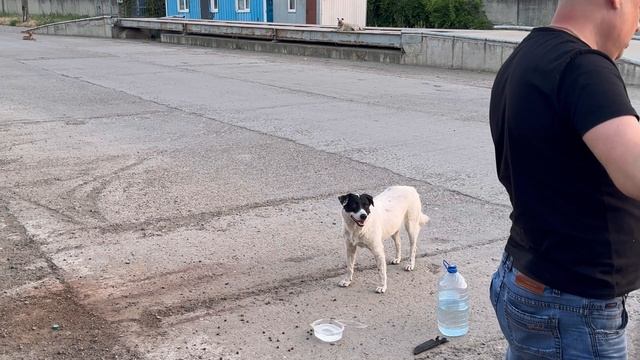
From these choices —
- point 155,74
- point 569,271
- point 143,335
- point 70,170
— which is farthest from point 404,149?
point 155,74

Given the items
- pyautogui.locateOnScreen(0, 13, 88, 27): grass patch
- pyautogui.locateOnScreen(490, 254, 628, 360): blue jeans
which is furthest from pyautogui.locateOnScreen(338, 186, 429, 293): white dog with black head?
pyautogui.locateOnScreen(0, 13, 88, 27): grass patch

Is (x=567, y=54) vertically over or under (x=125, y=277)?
over

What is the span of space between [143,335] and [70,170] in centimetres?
441

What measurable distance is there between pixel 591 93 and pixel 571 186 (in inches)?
11.0

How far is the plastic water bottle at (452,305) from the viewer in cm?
399

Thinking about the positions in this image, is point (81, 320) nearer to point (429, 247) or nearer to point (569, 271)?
point (429, 247)

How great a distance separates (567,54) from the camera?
1727 mm

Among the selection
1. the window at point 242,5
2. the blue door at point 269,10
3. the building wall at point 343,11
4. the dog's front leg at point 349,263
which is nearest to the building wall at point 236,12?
the window at point 242,5

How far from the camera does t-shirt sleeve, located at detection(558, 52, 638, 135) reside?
5.35ft

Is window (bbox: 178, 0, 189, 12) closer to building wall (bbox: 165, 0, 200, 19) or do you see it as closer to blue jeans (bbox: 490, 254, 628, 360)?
building wall (bbox: 165, 0, 200, 19)

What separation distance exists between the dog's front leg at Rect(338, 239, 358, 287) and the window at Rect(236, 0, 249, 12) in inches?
1310

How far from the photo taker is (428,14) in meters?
34.6

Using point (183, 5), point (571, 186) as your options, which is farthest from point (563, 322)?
point (183, 5)

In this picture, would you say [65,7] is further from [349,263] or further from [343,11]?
[349,263]
